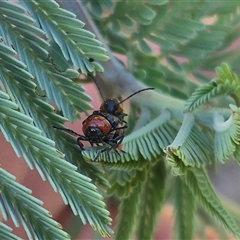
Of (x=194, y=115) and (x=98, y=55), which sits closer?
(x=98, y=55)

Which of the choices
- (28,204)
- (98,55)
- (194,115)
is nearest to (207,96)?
(194,115)

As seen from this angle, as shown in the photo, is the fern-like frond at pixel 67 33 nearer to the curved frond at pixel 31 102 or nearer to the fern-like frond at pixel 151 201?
the curved frond at pixel 31 102

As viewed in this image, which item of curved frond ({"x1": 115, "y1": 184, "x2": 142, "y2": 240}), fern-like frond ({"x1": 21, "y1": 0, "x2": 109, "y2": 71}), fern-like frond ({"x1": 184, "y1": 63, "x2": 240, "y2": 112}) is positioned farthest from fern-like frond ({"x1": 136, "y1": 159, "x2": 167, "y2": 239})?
fern-like frond ({"x1": 21, "y1": 0, "x2": 109, "y2": 71})

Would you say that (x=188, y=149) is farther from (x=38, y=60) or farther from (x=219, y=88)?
(x=38, y=60)

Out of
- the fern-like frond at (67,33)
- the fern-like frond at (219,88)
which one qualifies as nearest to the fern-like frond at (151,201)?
the fern-like frond at (219,88)

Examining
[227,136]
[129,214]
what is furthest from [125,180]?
[227,136]

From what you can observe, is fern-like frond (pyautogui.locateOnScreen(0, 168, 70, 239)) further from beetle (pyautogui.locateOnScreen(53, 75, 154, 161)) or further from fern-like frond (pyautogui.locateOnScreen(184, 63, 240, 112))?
fern-like frond (pyautogui.locateOnScreen(184, 63, 240, 112))

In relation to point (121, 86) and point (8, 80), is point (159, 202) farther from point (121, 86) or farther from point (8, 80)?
point (8, 80)
